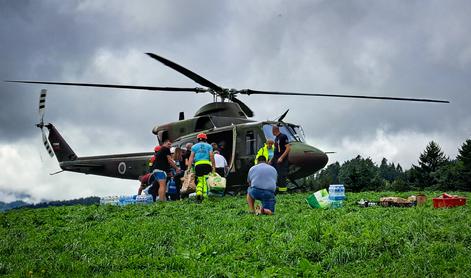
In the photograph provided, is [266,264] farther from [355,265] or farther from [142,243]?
[142,243]

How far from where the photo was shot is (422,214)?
29.5ft

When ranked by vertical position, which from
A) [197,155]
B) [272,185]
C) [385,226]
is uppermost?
[197,155]

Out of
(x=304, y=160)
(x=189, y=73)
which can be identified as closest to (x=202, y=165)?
(x=304, y=160)

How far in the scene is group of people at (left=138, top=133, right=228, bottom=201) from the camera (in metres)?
15.0

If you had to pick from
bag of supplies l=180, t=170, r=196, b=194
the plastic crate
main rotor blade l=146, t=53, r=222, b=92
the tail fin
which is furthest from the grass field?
the tail fin

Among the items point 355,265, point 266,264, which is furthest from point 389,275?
point 266,264

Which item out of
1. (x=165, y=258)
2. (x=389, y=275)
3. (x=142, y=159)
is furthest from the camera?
(x=142, y=159)

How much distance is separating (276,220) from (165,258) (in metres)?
3.12

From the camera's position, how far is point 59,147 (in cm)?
3144

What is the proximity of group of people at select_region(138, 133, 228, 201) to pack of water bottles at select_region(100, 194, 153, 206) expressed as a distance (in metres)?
0.52

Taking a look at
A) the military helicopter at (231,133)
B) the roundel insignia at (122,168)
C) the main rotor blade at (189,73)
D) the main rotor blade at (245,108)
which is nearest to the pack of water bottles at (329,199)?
the military helicopter at (231,133)

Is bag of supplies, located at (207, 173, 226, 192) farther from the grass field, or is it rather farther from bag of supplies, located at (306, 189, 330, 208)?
the grass field

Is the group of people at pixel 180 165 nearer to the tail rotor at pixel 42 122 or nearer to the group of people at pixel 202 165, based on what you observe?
the group of people at pixel 202 165

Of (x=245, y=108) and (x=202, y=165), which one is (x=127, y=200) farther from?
(x=245, y=108)
